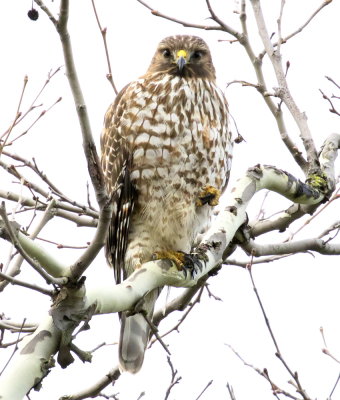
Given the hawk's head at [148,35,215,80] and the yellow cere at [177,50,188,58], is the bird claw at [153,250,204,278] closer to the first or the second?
the hawk's head at [148,35,215,80]

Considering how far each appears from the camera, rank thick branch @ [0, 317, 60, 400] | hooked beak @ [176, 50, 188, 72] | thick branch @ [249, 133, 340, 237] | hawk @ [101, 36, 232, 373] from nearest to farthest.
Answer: thick branch @ [0, 317, 60, 400], thick branch @ [249, 133, 340, 237], hawk @ [101, 36, 232, 373], hooked beak @ [176, 50, 188, 72]

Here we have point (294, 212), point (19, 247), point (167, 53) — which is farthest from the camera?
point (167, 53)

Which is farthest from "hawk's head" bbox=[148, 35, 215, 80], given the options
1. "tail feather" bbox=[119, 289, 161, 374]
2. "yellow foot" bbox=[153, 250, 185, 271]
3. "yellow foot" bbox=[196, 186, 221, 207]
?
"tail feather" bbox=[119, 289, 161, 374]

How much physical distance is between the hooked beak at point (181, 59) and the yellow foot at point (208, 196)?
34.9 inches

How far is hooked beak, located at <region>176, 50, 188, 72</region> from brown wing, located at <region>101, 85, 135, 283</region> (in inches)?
16.9

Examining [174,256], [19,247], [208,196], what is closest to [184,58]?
[208,196]

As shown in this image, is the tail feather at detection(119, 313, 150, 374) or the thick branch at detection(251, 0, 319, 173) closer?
the thick branch at detection(251, 0, 319, 173)

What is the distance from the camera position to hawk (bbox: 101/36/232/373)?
15.7 ft

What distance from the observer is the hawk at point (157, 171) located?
479 centimetres

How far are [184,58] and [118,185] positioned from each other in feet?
3.57

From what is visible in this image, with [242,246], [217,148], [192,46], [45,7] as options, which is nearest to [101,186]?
[45,7]

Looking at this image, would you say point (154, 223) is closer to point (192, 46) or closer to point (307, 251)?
point (307, 251)

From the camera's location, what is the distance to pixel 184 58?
210 inches

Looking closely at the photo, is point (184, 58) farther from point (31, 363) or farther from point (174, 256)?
point (31, 363)
